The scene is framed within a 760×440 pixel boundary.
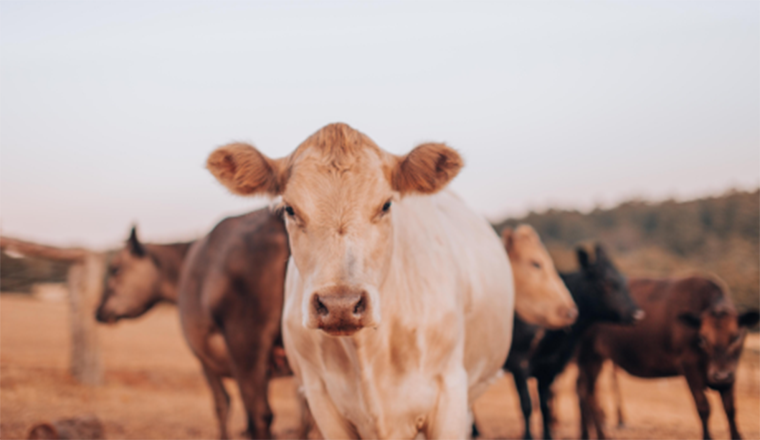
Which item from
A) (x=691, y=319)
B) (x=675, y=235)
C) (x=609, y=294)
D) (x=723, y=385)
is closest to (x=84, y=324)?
(x=609, y=294)

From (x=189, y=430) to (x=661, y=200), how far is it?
60.6 meters

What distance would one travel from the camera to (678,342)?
7.52 m

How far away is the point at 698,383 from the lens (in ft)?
23.5

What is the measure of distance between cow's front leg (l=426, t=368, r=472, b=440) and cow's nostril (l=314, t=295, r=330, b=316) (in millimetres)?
1053

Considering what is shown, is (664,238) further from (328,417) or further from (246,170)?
(246,170)

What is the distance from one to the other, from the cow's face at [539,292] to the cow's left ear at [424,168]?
376 cm

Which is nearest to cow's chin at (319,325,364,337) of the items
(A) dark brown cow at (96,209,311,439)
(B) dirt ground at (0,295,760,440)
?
(A) dark brown cow at (96,209,311,439)

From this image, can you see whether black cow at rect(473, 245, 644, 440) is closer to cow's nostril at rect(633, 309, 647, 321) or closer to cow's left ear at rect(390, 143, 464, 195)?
cow's nostril at rect(633, 309, 647, 321)

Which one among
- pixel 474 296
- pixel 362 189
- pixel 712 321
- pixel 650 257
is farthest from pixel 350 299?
pixel 650 257

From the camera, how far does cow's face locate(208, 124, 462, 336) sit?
103 inches

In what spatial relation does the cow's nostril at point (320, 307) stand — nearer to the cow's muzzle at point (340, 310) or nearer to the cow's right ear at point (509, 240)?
the cow's muzzle at point (340, 310)

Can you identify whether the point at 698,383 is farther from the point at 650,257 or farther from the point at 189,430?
the point at 650,257

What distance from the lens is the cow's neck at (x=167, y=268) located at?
821 cm

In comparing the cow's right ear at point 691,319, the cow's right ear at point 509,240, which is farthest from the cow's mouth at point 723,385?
the cow's right ear at point 509,240
